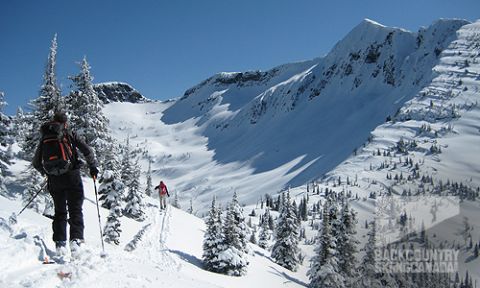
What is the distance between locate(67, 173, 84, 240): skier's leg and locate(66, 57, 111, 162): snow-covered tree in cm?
2463

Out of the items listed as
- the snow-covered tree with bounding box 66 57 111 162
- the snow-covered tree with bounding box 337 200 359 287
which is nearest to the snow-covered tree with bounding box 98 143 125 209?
the snow-covered tree with bounding box 66 57 111 162

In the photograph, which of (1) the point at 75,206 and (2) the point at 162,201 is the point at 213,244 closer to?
(2) the point at 162,201

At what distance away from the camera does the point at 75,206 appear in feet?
27.9

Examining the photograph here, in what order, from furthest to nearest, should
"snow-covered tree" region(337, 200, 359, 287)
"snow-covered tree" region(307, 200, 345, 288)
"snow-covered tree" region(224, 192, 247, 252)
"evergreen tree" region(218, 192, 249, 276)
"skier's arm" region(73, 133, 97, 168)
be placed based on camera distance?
1. "snow-covered tree" region(337, 200, 359, 287)
2. "snow-covered tree" region(307, 200, 345, 288)
3. "snow-covered tree" region(224, 192, 247, 252)
4. "evergreen tree" region(218, 192, 249, 276)
5. "skier's arm" region(73, 133, 97, 168)

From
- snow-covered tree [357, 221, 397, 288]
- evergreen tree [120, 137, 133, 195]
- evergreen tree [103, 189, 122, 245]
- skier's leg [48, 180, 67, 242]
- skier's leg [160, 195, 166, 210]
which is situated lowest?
snow-covered tree [357, 221, 397, 288]

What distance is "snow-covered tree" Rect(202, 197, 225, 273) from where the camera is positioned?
32969 mm

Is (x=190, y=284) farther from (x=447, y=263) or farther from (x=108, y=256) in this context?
(x=447, y=263)

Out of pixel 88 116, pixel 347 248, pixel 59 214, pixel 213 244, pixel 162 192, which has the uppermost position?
pixel 88 116

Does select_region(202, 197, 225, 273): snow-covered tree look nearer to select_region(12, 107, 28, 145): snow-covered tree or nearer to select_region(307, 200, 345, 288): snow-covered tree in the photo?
select_region(307, 200, 345, 288): snow-covered tree

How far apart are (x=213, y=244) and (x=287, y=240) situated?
74.0 feet

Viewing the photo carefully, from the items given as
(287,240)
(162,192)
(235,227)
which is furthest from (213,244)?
(287,240)

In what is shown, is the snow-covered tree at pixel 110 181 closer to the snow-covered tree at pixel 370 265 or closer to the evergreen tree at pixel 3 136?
the evergreen tree at pixel 3 136

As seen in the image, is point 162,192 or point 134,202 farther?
point 162,192

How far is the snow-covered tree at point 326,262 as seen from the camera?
38.1 m
